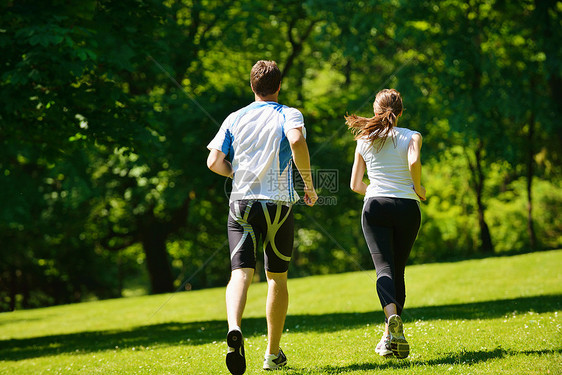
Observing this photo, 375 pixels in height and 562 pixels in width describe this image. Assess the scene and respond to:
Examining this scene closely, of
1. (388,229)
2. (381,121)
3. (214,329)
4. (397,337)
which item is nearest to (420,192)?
(388,229)

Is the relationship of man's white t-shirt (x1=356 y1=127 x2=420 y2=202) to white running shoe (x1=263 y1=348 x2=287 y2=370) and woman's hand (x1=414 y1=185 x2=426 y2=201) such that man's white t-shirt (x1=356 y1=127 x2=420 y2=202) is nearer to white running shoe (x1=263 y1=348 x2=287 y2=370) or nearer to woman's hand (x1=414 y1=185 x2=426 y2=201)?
woman's hand (x1=414 y1=185 x2=426 y2=201)

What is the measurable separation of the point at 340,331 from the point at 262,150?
3412 mm

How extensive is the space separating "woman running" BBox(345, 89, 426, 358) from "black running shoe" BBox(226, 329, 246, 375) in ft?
4.04

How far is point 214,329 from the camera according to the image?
926cm

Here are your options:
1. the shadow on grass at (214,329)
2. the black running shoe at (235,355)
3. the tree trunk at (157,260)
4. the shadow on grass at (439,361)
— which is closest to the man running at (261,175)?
the black running shoe at (235,355)

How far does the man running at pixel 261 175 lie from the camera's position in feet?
13.9

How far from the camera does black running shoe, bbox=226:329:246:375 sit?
3.91 meters

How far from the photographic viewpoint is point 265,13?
63.2ft

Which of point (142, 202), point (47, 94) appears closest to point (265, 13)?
point (142, 202)

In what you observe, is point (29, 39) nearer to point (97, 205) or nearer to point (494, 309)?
point (494, 309)

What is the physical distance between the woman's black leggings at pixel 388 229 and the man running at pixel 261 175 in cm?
58

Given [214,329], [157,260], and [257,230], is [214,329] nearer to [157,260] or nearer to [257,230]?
[257,230]

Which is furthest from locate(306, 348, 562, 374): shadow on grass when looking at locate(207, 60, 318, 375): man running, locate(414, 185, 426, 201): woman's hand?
locate(414, 185, 426, 201): woman's hand

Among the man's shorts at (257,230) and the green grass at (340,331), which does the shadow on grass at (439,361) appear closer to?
the green grass at (340,331)
